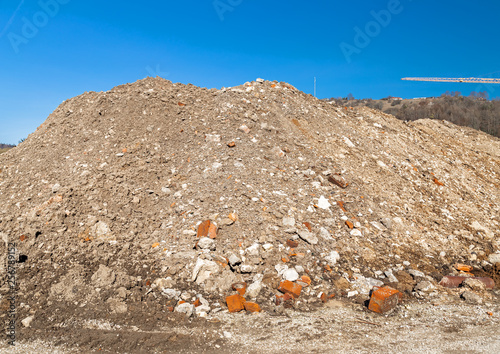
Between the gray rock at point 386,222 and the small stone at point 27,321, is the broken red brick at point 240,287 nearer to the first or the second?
the small stone at point 27,321

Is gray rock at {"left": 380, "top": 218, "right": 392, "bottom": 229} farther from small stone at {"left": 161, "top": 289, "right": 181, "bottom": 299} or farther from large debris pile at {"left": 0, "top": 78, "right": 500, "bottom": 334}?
small stone at {"left": 161, "top": 289, "right": 181, "bottom": 299}

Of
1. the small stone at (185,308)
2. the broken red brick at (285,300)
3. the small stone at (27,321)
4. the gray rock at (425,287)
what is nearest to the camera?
the small stone at (27,321)

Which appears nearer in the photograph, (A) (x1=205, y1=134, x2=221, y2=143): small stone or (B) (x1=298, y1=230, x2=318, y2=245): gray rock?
(B) (x1=298, y1=230, x2=318, y2=245): gray rock

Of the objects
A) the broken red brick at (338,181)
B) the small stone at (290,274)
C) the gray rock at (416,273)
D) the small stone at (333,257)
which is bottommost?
the gray rock at (416,273)

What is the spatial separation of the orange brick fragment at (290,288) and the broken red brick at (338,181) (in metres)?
3.17

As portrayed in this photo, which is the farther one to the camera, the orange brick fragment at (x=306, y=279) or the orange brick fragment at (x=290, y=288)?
Result: the orange brick fragment at (x=306, y=279)

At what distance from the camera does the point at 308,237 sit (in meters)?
5.50

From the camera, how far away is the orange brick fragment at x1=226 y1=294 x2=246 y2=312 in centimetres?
424

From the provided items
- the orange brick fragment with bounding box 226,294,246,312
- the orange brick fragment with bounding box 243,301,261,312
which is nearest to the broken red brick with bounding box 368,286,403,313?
the orange brick fragment with bounding box 243,301,261,312

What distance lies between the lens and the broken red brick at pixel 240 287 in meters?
4.59

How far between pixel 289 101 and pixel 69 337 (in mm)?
8544

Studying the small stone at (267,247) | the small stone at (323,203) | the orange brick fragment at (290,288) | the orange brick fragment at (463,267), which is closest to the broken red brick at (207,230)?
the small stone at (267,247)

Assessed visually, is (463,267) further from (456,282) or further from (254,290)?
(254,290)

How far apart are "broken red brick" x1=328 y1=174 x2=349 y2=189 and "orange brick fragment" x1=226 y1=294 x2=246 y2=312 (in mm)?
3801
